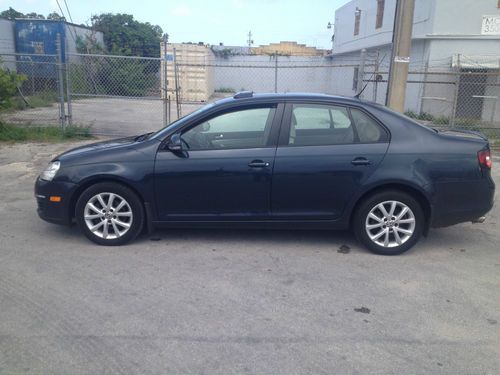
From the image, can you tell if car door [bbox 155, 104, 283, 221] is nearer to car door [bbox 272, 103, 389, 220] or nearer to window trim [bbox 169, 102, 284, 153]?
window trim [bbox 169, 102, 284, 153]

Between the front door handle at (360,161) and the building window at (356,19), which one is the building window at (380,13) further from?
the front door handle at (360,161)

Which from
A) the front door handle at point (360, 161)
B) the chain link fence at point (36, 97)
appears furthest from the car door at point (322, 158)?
the chain link fence at point (36, 97)

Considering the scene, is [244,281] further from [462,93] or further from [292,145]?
[462,93]

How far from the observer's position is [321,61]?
37.6 meters

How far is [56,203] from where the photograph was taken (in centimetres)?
508

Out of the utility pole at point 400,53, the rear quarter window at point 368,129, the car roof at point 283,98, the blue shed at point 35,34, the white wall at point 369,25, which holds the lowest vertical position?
the rear quarter window at point 368,129

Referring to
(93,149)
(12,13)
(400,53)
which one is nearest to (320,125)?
(93,149)

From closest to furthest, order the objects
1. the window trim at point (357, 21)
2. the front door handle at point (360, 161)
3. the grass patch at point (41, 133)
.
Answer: the front door handle at point (360, 161), the grass patch at point (41, 133), the window trim at point (357, 21)

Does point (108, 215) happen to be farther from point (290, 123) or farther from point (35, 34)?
point (35, 34)

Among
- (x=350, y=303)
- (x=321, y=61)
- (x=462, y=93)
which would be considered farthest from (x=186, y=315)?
(x=321, y=61)

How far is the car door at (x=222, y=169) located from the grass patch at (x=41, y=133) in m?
7.52

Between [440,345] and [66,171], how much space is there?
3782 mm

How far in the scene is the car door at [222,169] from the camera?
194 inches

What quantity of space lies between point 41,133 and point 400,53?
331 inches
